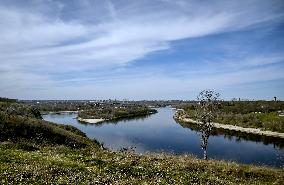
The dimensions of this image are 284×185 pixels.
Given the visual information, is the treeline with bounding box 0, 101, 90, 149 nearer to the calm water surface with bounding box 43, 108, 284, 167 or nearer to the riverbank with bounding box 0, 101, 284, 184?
the riverbank with bounding box 0, 101, 284, 184

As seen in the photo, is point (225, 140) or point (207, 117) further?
point (225, 140)

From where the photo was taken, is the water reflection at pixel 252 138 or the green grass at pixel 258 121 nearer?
the water reflection at pixel 252 138

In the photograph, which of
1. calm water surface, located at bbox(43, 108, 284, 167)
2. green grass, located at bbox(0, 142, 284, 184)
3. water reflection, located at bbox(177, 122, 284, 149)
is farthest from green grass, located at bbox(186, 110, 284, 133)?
green grass, located at bbox(0, 142, 284, 184)

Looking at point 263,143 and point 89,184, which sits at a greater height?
point 89,184

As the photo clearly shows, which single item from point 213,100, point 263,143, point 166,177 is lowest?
point 263,143

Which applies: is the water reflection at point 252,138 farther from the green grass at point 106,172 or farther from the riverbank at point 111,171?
the green grass at point 106,172

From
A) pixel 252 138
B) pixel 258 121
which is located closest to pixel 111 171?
pixel 252 138

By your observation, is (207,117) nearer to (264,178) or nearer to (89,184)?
(264,178)

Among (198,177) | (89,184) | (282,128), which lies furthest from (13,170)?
(282,128)

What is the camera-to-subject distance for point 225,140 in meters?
117

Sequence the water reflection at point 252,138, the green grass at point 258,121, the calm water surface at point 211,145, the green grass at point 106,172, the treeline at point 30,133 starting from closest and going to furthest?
the green grass at point 106,172 < the treeline at point 30,133 < the calm water surface at point 211,145 < the water reflection at point 252,138 < the green grass at point 258,121

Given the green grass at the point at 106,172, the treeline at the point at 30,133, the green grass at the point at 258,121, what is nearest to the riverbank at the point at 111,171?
the green grass at the point at 106,172

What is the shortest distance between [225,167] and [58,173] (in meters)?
14.4

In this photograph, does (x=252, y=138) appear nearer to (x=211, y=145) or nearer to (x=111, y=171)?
(x=211, y=145)
